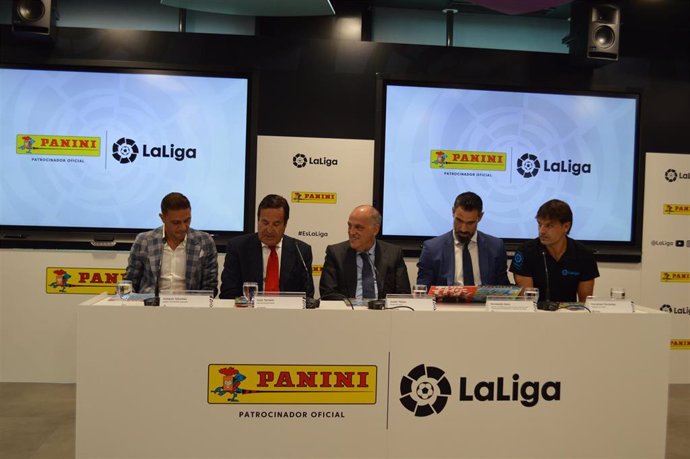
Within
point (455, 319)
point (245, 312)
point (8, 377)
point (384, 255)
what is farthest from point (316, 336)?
point (8, 377)

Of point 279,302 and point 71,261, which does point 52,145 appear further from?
point 279,302

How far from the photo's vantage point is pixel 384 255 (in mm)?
3936

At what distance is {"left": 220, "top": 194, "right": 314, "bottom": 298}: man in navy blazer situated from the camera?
3760mm

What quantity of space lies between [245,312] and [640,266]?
377 cm

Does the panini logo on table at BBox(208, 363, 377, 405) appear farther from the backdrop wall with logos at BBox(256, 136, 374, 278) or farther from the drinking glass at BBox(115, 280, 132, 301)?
the backdrop wall with logos at BBox(256, 136, 374, 278)

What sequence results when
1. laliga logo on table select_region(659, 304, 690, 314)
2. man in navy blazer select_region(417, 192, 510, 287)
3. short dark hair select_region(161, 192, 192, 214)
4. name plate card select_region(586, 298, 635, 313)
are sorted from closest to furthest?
1. name plate card select_region(586, 298, 635, 313)
2. short dark hair select_region(161, 192, 192, 214)
3. man in navy blazer select_region(417, 192, 510, 287)
4. laliga logo on table select_region(659, 304, 690, 314)

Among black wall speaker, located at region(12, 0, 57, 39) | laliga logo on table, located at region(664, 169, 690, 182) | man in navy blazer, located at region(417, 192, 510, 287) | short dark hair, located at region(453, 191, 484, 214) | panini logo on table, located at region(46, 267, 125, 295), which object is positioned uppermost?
black wall speaker, located at region(12, 0, 57, 39)

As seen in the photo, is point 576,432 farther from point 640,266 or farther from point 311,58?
point 311,58

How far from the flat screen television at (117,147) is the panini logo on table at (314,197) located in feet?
1.28

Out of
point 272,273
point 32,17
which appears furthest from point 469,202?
point 32,17

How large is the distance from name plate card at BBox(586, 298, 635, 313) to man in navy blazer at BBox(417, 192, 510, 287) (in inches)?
35.4

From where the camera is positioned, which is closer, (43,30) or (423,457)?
(423,457)

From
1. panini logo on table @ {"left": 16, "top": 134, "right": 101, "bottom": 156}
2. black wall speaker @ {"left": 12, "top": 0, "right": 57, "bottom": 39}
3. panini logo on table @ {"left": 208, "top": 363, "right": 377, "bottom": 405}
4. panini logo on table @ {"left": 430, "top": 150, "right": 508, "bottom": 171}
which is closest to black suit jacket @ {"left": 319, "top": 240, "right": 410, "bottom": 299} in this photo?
panini logo on table @ {"left": 208, "top": 363, "right": 377, "bottom": 405}

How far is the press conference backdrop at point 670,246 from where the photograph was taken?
216 inches
